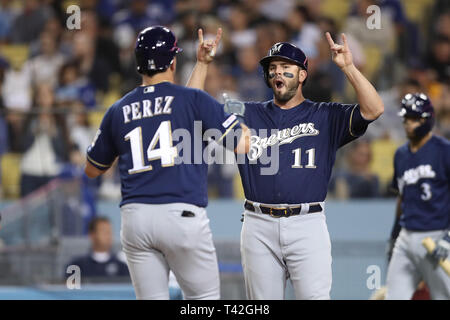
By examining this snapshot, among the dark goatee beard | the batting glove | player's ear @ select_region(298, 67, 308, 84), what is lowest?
the batting glove

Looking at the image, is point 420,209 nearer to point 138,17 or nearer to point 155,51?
point 155,51

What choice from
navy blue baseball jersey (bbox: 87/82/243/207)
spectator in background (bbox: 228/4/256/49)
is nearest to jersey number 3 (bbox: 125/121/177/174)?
navy blue baseball jersey (bbox: 87/82/243/207)

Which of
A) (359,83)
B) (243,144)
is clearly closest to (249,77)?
(359,83)

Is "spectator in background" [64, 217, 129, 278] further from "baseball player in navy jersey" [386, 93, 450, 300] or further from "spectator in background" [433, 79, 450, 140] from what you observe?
"spectator in background" [433, 79, 450, 140]

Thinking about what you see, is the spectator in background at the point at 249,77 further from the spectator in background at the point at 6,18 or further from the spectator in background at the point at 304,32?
the spectator in background at the point at 6,18

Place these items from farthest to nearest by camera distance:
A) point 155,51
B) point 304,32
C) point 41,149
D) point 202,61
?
point 304,32, point 41,149, point 202,61, point 155,51
